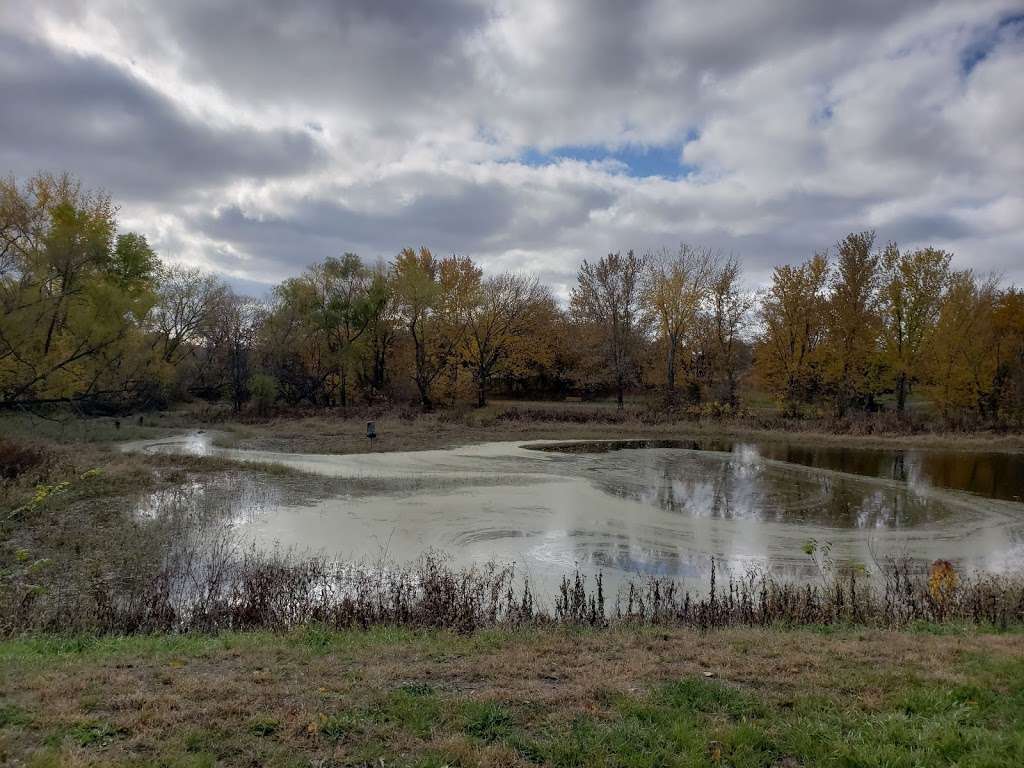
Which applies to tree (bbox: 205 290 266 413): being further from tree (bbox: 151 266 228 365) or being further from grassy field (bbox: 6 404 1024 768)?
grassy field (bbox: 6 404 1024 768)

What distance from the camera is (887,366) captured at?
132 feet

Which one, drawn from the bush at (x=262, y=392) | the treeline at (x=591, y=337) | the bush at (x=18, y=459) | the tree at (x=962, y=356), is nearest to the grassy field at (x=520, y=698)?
the bush at (x=18, y=459)

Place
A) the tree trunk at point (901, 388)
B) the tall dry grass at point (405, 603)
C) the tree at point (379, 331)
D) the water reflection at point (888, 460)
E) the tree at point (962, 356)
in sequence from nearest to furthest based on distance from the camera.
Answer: the tall dry grass at point (405, 603)
the water reflection at point (888, 460)
the tree at point (962, 356)
the tree trunk at point (901, 388)
the tree at point (379, 331)

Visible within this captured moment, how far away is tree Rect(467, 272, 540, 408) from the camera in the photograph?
4969 centimetres

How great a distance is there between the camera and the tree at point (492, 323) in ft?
163

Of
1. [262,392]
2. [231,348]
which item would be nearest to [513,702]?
[262,392]

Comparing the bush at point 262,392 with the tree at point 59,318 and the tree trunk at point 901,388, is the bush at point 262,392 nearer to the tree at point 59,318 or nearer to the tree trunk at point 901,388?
the tree at point 59,318

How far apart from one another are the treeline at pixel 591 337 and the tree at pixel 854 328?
9cm

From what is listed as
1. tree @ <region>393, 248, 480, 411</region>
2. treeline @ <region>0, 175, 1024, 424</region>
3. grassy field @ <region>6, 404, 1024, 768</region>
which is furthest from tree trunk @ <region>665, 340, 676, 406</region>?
grassy field @ <region>6, 404, 1024, 768</region>

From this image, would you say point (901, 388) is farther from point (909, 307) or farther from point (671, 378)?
point (671, 378)

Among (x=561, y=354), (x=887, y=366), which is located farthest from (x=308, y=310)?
(x=887, y=366)

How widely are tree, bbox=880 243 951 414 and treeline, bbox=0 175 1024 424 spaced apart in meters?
0.09

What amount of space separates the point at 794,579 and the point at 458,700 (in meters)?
8.22

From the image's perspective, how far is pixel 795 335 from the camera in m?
42.4
